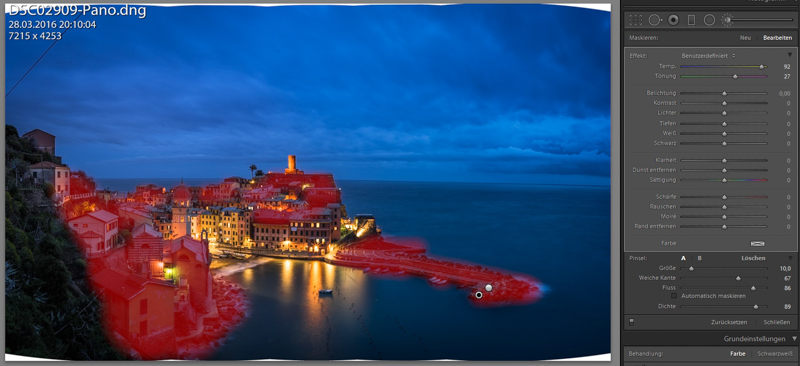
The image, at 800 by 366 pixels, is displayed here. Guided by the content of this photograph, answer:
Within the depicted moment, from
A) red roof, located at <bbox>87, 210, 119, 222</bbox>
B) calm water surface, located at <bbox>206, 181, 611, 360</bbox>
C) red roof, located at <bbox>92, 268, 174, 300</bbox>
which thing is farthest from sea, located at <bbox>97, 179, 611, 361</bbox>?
red roof, located at <bbox>92, 268, 174, 300</bbox>

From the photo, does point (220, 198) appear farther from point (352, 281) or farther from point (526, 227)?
point (526, 227)

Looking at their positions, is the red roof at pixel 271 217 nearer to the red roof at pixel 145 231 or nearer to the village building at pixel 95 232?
the red roof at pixel 145 231

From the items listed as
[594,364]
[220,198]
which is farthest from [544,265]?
[220,198]

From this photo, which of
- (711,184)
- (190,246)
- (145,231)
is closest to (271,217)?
(190,246)

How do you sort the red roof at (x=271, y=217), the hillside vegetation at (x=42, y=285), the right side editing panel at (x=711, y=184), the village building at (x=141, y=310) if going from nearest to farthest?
the right side editing panel at (x=711, y=184) < the hillside vegetation at (x=42, y=285) < the village building at (x=141, y=310) < the red roof at (x=271, y=217)

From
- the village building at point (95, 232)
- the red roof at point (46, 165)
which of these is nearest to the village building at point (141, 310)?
the village building at point (95, 232)

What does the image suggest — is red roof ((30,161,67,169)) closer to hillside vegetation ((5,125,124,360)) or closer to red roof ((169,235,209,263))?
hillside vegetation ((5,125,124,360))

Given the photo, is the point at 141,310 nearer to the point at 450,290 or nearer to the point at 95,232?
the point at 95,232
